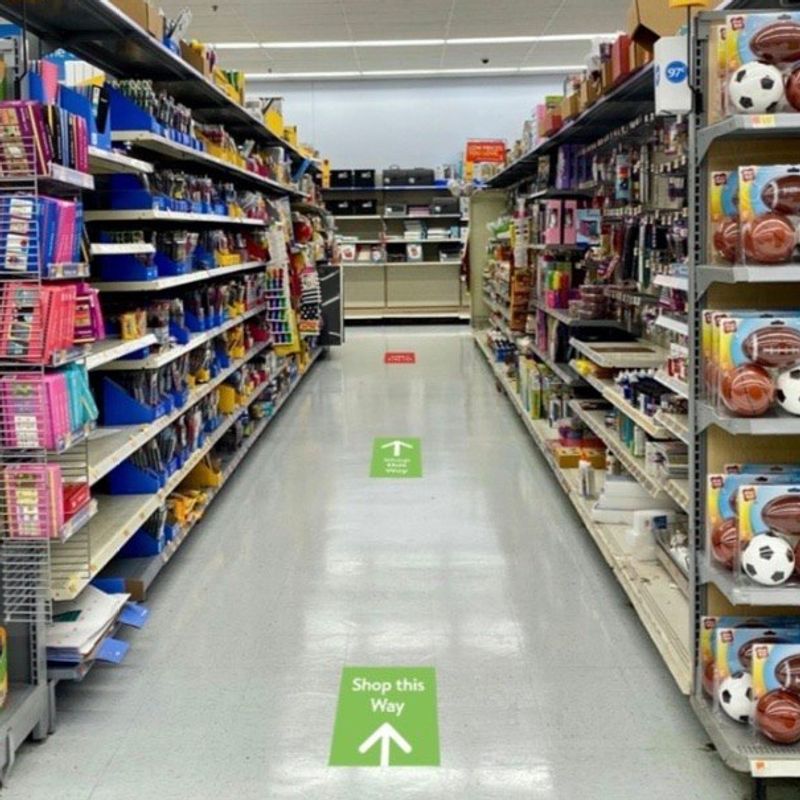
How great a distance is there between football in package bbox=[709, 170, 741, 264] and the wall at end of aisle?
46.8 ft

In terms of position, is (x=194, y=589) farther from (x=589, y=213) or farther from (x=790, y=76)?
(x=589, y=213)

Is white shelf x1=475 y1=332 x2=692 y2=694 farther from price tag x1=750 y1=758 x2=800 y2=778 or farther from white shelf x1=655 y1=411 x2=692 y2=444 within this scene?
white shelf x1=655 y1=411 x2=692 y2=444

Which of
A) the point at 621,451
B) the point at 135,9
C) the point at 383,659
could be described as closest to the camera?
the point at 383,659

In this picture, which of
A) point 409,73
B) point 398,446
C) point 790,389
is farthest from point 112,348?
point 409,73

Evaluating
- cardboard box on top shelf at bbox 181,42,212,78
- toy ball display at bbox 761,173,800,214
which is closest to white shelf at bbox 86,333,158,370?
cardboard box on top shelf at bbox 181,42,212,78

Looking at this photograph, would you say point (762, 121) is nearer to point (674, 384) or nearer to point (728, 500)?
point (728, 500)

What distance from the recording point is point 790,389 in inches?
94.1

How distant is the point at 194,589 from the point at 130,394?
817 mm

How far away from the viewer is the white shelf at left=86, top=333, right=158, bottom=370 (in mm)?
3287

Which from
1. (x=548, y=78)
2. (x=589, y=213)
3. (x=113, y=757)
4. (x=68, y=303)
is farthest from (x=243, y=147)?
(x=548, y=78)

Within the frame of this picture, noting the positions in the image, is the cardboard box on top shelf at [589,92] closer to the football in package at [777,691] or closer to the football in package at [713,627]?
→ the football in package at [713,627]

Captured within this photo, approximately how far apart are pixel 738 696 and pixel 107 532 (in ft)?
6.86

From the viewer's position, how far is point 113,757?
8.84 feet

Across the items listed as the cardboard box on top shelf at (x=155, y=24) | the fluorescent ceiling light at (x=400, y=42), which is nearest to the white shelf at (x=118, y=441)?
the cardboard box on top shelf at (x=155, y=24)
